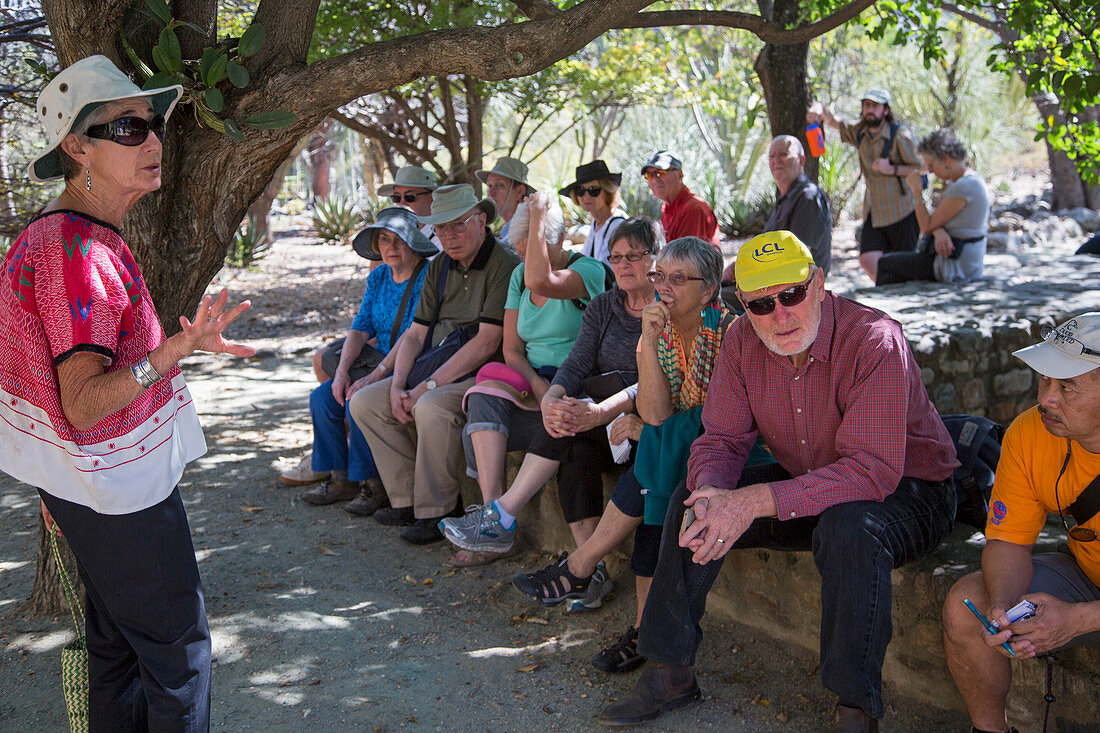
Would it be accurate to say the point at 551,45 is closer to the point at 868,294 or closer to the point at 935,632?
the point at 935,632

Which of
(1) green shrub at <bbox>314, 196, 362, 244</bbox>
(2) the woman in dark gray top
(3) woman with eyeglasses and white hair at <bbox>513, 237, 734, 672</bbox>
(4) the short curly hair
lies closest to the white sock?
(2) the woman in dark gray top

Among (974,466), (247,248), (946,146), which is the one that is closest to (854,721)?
(974,466)

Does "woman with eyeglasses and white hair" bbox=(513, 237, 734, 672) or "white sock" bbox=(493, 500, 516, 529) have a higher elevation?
"woman with eyeglasses and white hair" bbox=(513, 237, 734, 672)

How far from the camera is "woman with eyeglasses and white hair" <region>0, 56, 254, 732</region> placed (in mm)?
2158

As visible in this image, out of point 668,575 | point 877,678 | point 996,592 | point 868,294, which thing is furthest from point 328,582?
point 868,294

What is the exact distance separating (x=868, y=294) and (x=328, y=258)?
35.1 ft

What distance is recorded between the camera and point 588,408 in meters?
3.77

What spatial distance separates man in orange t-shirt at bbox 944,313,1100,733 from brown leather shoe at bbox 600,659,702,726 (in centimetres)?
82

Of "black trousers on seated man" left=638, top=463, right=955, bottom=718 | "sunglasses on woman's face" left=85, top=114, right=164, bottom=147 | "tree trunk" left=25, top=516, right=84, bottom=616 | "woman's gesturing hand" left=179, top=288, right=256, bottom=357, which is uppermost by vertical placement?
"sunglasses on woman's face" left=85, top=114, right=164, bottom=147

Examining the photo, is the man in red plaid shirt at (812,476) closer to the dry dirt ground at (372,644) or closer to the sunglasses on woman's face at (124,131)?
the dry dirt ground at (372,644)

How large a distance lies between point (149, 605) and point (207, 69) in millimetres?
1790

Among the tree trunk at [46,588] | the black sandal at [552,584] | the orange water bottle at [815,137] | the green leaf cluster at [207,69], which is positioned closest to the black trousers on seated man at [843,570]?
the black sandal at [552,584]

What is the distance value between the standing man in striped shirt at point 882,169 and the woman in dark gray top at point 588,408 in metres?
3.39

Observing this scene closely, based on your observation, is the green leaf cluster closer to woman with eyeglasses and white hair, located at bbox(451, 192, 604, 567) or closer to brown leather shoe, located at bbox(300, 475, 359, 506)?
woman with eyeglasses and white hair, located at bbox(451, 192, 604, 567)
